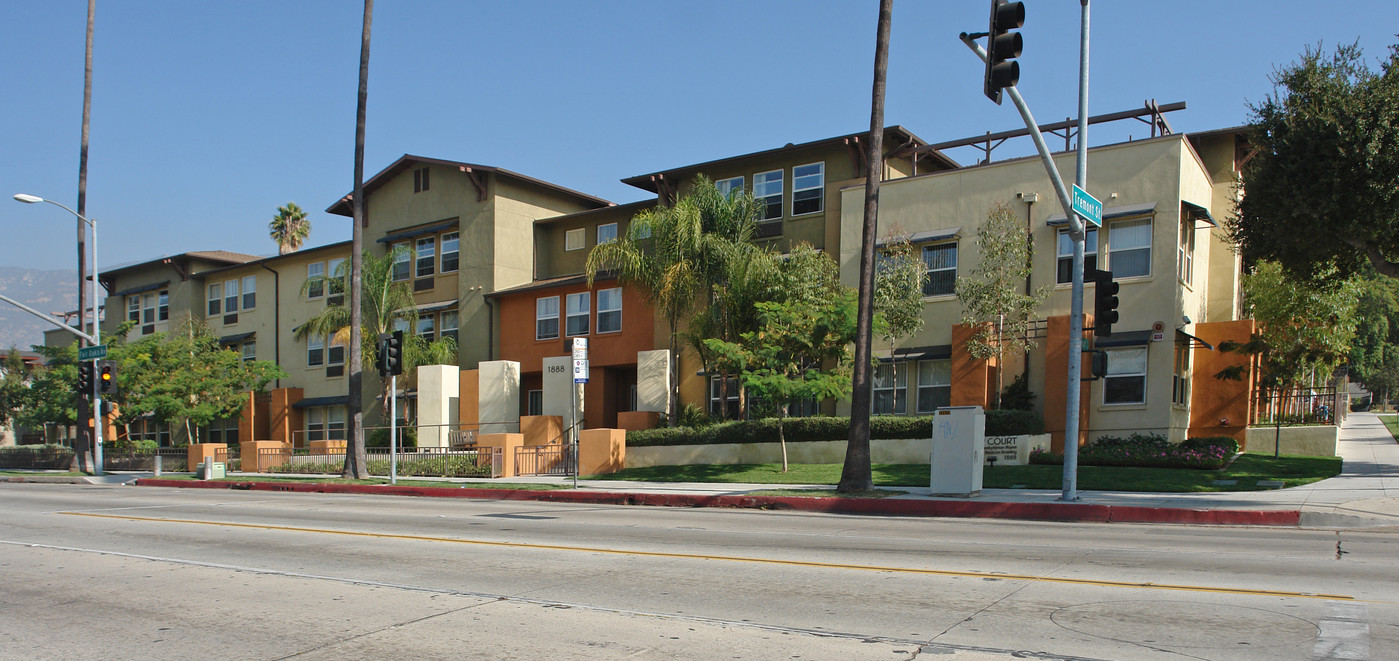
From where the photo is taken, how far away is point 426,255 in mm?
41656

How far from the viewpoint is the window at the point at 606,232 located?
123 ft

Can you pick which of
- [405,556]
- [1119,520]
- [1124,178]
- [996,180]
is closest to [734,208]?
[996,180]

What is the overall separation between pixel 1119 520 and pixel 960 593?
8024 mm

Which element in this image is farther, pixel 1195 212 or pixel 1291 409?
pixel 1291 409

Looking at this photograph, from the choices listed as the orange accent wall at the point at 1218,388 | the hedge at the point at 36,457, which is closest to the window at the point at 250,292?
the hedge at the point at 36,457

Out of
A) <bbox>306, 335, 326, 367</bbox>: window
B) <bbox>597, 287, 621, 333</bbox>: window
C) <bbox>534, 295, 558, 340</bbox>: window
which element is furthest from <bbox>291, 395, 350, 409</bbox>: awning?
<bbox>597, 287, 621, 333</bbox>: window

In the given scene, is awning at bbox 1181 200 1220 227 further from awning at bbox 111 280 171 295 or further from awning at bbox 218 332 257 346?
awning at bbox 111 280 171 295

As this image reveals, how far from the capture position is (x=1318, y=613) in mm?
7258

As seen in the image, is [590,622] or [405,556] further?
[405,556]

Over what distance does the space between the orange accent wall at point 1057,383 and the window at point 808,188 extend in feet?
29.2

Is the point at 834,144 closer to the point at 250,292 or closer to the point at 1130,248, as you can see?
the point at 1130,248

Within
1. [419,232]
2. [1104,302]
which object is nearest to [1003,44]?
[1104,302]

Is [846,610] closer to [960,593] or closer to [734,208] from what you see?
[960,593]

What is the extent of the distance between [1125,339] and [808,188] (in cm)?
1108
